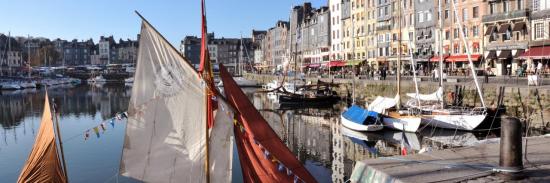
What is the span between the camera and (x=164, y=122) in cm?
1272

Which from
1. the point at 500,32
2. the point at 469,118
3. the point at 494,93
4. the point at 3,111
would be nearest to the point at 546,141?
the point at 469,118

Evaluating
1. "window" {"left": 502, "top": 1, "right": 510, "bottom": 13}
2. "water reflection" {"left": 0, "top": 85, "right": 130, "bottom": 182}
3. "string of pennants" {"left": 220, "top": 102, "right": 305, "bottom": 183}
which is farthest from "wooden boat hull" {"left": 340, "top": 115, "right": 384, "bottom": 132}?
"window" {"left": 502, "top": 1, "right": 510, "bottom": 13}

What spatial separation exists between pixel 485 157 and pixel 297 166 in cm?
423

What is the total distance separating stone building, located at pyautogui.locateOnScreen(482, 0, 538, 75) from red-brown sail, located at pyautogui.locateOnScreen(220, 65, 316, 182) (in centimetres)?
4173

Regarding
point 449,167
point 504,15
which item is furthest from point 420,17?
point 449,167

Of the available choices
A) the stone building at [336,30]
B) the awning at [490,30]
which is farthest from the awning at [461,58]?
the stone building at [336,30]

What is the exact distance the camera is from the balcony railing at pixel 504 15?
48075 millimetres

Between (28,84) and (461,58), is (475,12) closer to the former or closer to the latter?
(461,58)

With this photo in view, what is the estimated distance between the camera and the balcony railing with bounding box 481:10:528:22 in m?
48.1

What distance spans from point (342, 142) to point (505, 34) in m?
30.5

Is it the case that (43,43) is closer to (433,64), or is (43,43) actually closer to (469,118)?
(433,64)

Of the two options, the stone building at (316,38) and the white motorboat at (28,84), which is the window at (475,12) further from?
the white motorboat at (28,84)

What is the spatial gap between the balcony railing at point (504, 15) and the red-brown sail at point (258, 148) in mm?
43445

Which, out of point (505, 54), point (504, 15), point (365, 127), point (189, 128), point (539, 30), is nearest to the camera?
point (189, 128)
